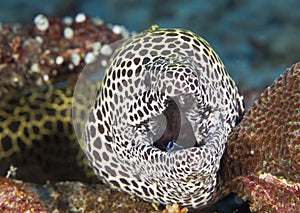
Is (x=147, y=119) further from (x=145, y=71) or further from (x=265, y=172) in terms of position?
(x=265, y=172)

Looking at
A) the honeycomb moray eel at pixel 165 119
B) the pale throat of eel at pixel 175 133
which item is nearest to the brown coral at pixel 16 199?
the honeycomb moray eel at pixel 165 119

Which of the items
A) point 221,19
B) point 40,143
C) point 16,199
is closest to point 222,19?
point 221,19

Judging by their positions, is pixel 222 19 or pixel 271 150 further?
pixel 222 19

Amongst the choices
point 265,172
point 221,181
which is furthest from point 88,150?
point 265,172

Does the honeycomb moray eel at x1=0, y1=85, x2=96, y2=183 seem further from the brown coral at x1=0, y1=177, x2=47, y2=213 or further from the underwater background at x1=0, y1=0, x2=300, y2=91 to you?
the underwater background at x1=0, y1=0, x2=300, y2=91

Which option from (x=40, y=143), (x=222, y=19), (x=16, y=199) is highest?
(x=222, y=19)

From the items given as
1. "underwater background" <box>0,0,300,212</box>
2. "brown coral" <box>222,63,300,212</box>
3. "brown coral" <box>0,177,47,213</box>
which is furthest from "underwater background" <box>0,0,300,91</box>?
"brown coral" <box>0,177,47,213</box>

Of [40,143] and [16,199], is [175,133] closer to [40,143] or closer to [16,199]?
[16,199]
